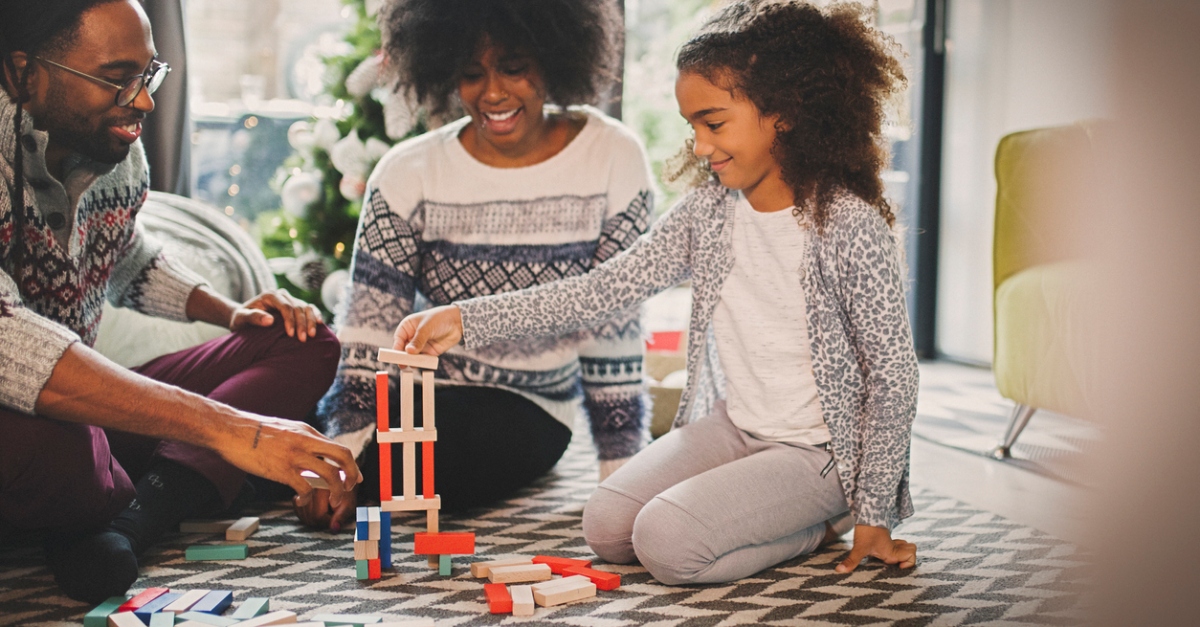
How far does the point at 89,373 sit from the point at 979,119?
3252mm

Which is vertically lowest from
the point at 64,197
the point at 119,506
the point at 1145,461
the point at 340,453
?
the point at 119,506

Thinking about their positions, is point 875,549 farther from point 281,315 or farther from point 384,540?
point 281,315

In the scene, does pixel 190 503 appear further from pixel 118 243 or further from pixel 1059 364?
pixel 1059 364

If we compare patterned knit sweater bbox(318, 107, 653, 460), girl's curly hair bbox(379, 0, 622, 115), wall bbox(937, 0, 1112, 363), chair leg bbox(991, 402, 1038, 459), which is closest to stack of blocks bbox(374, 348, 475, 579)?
patterned knit sweater bbox(318, 107, 653, 460)

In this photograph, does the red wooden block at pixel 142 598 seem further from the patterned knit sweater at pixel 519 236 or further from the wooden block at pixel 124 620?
the patterned knit sweater at pixel 519 236

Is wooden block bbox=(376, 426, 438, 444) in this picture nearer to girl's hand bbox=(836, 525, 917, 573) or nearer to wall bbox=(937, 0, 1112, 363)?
girl's hand bbox=(836, 525, 917, 573)

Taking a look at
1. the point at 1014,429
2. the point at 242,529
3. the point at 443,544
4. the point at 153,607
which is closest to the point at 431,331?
the point at 443,544

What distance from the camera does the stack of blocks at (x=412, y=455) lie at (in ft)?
4.71

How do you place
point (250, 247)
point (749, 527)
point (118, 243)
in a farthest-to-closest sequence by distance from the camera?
point (250, 247), point (118, 243), point (749, 527)

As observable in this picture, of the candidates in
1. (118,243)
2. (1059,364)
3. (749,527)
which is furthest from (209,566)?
(1059,364)

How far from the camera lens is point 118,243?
1.70 meters

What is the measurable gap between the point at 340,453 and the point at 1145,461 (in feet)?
3.37

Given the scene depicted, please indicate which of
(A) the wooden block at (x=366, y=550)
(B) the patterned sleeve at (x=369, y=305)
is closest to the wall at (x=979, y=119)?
(B) the patterned sleeve at (x=369, y=305)

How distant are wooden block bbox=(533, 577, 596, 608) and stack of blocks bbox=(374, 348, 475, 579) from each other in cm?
16
